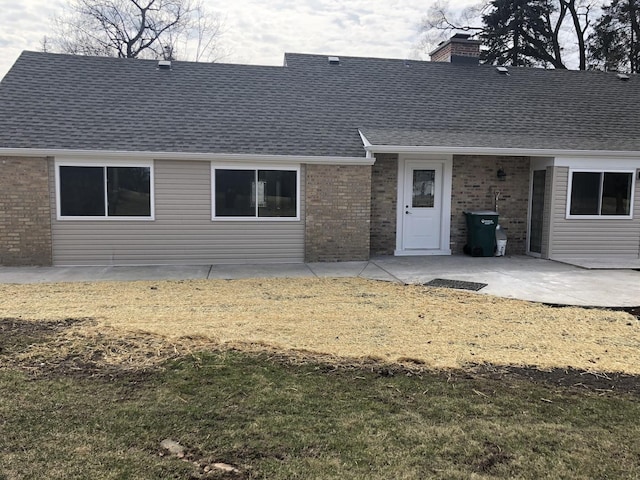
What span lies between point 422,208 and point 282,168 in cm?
363

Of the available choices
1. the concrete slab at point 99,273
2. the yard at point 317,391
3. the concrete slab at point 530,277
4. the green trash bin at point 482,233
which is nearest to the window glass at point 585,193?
the concrete slab at point 530,277

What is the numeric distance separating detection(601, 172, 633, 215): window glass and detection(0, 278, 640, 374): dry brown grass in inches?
225

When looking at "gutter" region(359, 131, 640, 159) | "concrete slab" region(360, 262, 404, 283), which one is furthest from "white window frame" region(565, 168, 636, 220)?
"concrete slab" region(360, 262, 404, 283)

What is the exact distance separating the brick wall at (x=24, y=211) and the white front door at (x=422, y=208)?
25.6ft

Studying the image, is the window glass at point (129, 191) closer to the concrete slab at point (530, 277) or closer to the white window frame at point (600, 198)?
the concrete slab at point (530, 277)

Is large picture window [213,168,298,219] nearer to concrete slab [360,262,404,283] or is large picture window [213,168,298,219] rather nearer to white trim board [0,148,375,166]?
white trim board [0,148,375,166]

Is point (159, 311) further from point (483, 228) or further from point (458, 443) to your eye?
point (483, 228)

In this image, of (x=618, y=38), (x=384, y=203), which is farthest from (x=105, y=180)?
(x=618, y=38)

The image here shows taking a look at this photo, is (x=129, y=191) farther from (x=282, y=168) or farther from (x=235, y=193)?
(x=282, y=168)

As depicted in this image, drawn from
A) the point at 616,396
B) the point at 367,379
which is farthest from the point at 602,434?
the point at 367,379

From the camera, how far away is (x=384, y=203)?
12.2 m

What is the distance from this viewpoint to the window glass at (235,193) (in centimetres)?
1093

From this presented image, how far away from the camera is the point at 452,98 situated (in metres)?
13.9

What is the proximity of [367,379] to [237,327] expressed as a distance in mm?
2077
